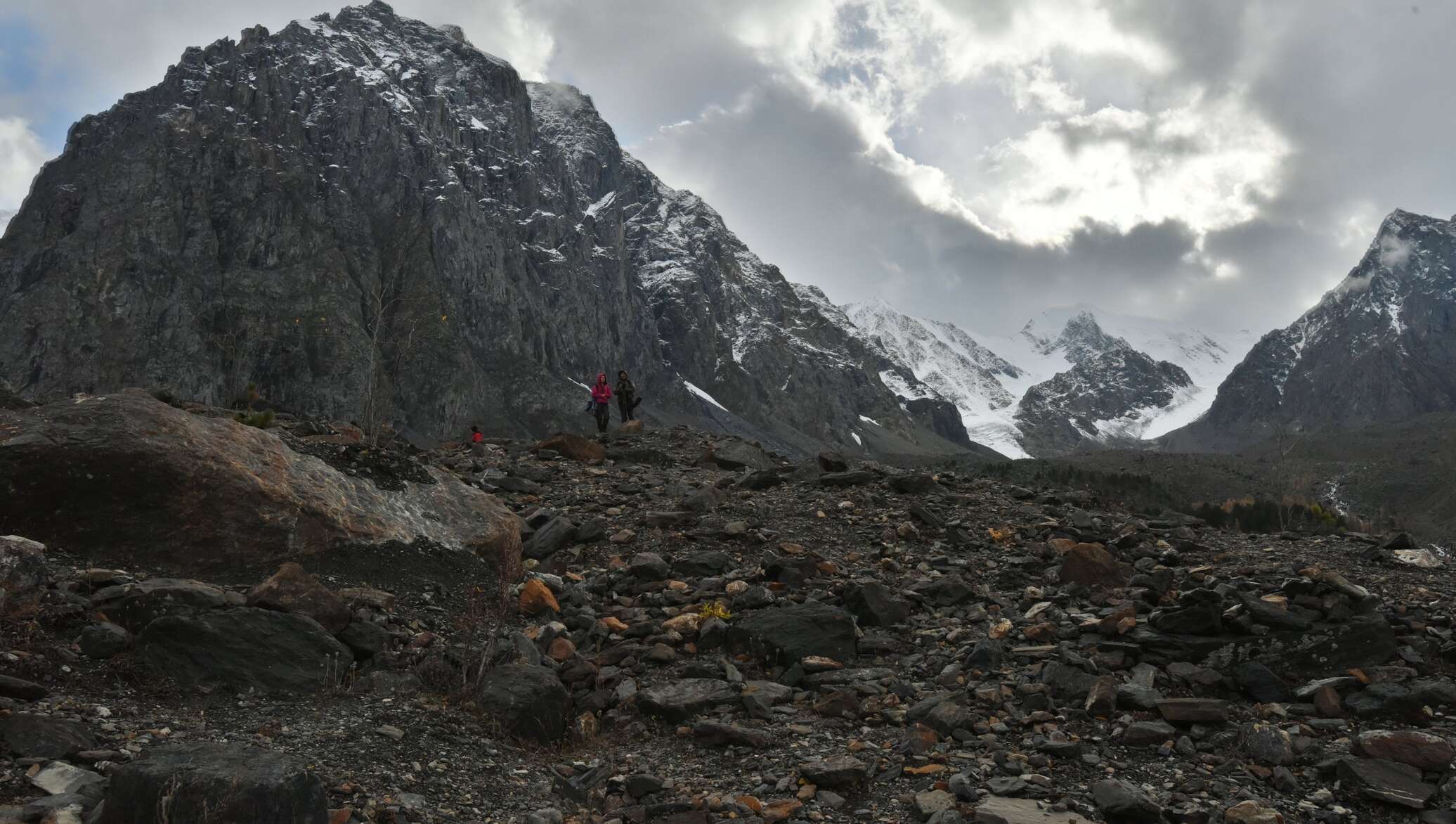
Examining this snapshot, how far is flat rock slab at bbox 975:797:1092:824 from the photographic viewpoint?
5.98m

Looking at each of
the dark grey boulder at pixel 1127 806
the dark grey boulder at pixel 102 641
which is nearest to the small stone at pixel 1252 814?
the dark grey boulder at pixel 1127 806

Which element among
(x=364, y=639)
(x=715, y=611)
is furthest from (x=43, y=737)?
(x=715, y=611)

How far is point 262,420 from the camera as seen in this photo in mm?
16047

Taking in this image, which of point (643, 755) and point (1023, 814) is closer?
point (1023, 814)

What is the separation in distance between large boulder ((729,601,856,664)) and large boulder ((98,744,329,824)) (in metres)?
5.40

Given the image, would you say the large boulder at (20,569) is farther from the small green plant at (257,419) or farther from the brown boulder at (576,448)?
the brown boulder at (576,448)

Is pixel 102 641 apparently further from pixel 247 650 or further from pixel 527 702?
pixel 527 702

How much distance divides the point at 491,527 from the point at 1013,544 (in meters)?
8.73

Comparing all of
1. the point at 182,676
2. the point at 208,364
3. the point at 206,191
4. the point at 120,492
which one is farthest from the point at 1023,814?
the point at 206,191

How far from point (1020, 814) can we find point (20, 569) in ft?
29.1

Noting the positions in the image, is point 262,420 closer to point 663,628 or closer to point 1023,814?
point 663,628

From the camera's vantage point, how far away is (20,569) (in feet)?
24.7

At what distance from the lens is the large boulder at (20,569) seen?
733cm

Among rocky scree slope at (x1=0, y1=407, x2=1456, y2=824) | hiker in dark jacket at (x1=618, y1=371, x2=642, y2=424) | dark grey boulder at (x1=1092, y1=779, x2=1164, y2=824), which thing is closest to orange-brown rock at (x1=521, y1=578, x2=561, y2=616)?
rocky scree slope at (x1=0, y1=407, x2=1456, y2=824)
